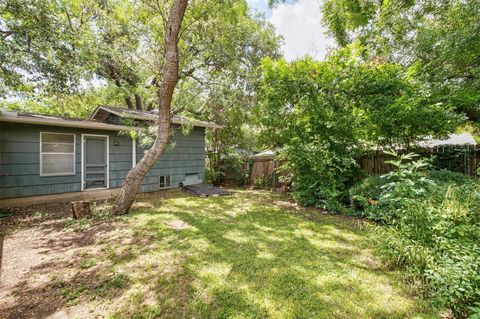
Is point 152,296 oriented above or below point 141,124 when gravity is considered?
below

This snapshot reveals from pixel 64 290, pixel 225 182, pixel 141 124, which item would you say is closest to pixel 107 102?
pixel 141 124

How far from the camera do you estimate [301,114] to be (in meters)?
6.59

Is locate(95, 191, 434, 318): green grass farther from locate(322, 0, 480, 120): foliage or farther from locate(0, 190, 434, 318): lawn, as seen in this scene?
locate(322, 0, 480, 120): foliage

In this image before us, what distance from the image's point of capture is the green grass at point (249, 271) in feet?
7.35

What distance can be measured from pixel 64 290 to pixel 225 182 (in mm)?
9103

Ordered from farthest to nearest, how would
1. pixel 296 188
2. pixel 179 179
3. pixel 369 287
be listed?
pixel 179 179 → pixel 296 188 → pixel 369 287

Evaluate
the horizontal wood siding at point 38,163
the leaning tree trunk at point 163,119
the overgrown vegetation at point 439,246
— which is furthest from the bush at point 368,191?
the horizontal wood siding at point 38,163

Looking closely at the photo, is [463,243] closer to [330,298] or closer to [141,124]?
[330,298]

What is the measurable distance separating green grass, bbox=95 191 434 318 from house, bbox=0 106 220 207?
3.23 metres

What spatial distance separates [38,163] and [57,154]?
0.52 metres

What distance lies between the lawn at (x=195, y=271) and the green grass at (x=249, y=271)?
1 centimetres

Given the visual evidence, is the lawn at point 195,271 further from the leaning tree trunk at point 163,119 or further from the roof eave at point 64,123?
the roof eave at point 64,123

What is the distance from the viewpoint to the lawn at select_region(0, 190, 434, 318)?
2254 mm

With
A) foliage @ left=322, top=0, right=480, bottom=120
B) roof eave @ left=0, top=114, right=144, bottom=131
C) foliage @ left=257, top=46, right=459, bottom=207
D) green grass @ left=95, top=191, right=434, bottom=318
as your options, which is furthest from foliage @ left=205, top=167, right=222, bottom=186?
foliage @ left=322, top=0, right=480, bottom=120
